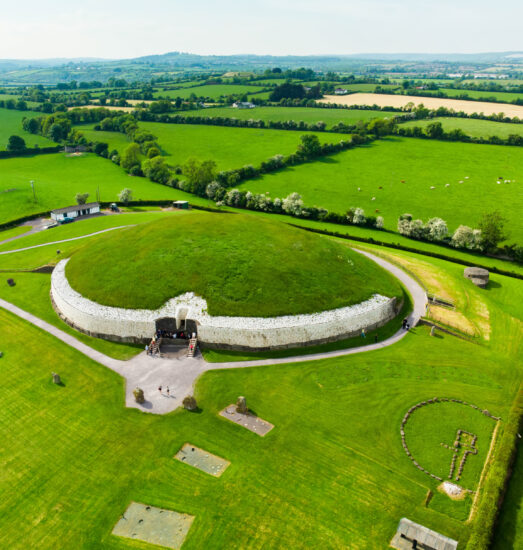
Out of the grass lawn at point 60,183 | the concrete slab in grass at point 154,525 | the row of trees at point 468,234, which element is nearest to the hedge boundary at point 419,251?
the row of trees at point 468,234

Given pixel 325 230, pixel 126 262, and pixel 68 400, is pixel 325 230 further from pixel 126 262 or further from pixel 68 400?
pixel 68 400

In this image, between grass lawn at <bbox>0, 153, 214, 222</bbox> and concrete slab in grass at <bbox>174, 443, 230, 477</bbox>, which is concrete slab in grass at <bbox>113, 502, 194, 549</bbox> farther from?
grass lawn at <bbox>0, 153, 214, 222</bbox>

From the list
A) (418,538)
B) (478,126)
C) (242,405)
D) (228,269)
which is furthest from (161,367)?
(478,126)

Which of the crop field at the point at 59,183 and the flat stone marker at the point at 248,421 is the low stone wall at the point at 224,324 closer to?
the flat stone marker at the point at 248,421

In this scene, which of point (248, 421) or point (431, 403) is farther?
point (431, 403)

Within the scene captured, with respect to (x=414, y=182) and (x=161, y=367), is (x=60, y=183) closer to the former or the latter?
(x=161, y=367)

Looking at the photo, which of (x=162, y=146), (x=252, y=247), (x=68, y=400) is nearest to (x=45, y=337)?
(x=68, y=400)
